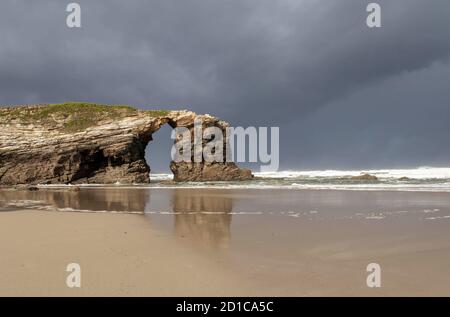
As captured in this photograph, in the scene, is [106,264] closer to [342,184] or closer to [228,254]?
[228,254]

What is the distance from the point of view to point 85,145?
36031mm

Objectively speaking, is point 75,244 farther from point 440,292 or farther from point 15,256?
point 440,292

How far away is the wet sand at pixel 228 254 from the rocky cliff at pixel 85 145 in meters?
27.7

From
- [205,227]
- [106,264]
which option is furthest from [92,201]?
[106,264]

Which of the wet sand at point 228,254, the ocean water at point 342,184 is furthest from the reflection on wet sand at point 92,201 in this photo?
the ocean water at point 342,184

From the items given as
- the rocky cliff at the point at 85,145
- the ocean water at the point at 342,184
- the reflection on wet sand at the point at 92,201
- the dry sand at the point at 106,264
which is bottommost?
the ocean water at the point at 342,184

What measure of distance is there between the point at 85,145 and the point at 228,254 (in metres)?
33.8

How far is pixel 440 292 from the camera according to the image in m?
3.67

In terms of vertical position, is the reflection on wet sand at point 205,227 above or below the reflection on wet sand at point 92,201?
above

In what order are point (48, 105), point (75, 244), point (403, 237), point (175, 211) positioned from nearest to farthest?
1. point (75, 244)
2. point (403, 237)
3. point (175, 211)
4. point (48, 105)

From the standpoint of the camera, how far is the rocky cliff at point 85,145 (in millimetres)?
35125

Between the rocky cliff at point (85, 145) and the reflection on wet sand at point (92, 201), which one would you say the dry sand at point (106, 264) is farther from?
the rocky cliff at point (85, 145)
